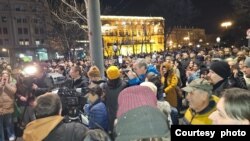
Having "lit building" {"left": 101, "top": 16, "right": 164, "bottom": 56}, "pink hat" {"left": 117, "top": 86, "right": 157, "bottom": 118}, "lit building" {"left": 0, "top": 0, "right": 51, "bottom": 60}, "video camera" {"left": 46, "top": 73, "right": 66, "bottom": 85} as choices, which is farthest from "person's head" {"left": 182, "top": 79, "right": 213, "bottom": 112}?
"lit building" {"left": 0, "top": 0, "right": 51, "bottom": 60}

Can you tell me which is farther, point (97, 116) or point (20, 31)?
point (20, 31)

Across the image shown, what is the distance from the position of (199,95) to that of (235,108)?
67.3 inches

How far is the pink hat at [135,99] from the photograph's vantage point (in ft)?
7.37

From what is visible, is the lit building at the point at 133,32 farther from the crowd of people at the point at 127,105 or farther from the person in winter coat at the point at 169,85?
the crowd of people at the point at 127,105

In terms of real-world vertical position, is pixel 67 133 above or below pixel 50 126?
below

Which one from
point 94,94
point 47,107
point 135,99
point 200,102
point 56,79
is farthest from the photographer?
point 56,79

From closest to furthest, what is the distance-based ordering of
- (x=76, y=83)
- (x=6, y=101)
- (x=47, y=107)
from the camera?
(x=47, y=107) < (x=76, y=83) < (x=6, y=101)

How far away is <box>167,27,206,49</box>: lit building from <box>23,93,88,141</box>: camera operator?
95.6 meters

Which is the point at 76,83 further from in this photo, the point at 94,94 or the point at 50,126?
the point at 50,126

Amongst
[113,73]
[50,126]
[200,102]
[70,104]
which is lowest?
[70,104]

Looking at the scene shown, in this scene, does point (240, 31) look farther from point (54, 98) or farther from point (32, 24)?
point (32, 24)

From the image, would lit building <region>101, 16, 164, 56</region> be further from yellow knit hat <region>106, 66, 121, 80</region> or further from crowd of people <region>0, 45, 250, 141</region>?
yellow knit hat <region>106, 66, 121, 80</region>

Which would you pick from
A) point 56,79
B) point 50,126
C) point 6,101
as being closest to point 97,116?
point 50,126

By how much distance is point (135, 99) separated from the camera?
7.83 ft
